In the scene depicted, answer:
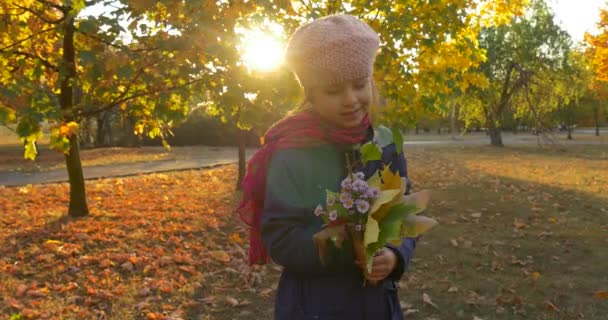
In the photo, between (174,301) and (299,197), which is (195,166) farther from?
(299,197)

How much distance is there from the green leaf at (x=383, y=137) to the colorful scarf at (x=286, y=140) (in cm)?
6

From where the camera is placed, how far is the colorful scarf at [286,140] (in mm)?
1731

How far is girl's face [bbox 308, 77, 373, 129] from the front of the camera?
5.81 feet

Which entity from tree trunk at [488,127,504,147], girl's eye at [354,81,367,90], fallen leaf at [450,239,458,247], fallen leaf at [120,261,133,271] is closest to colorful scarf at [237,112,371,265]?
girl's eye at [354,81,367,90]

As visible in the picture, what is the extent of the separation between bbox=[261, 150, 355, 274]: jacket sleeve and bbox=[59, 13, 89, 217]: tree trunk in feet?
19.5

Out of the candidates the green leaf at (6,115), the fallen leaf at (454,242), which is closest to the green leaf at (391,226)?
the fallen leaf at (454,242)

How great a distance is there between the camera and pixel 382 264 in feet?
5.46

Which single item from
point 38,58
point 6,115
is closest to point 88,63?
point 6,115

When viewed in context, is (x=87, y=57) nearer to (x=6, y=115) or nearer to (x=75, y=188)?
(x=6, y=115)

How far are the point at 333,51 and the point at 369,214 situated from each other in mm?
575

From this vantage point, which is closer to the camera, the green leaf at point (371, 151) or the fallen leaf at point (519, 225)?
the green leaf at point (371, 151)

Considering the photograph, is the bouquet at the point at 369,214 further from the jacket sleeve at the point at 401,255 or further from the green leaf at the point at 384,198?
the jacket sleeve at the point at 401,255

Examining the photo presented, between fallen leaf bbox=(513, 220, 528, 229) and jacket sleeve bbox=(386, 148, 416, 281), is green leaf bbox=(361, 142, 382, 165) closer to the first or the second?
jacket sleeve bbox=(386, 148, 416, 281)

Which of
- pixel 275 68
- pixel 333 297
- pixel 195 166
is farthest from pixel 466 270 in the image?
pixel 195 166
